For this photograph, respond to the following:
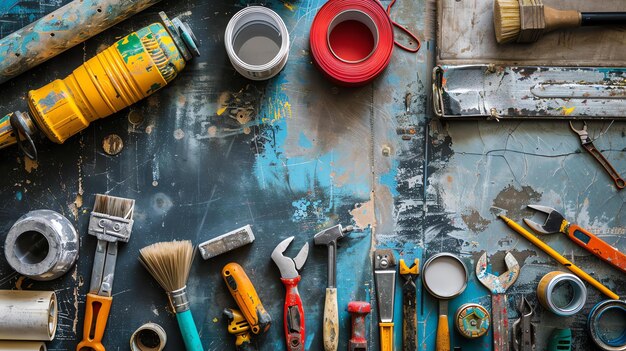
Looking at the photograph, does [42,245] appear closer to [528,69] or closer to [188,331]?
[188,331]

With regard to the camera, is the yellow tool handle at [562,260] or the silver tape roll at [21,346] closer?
the silver tape roll at [21,346]

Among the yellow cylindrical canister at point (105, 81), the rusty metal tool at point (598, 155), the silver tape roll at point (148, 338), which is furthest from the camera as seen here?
the rusty metal tool at point (598, 155)

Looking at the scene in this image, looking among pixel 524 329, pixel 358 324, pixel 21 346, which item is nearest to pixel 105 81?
pixel 21 346

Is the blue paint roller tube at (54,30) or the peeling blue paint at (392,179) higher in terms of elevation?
the blue paint roller tube at (54,30)

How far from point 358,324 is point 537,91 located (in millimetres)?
1159

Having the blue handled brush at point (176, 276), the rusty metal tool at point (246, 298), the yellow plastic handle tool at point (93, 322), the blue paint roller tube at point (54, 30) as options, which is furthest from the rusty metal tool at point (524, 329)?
the blue paint roller tube at point (54, 30)

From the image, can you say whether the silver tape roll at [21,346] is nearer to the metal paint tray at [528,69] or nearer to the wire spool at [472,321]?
the wire spool at [472,321]

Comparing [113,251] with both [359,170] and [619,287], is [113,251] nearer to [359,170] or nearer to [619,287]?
[359,170]

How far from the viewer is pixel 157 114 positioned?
2.57 meters

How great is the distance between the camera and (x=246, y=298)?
8.09ft

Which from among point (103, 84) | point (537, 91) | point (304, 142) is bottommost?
point (304, 142)

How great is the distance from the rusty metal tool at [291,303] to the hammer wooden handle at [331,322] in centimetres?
9

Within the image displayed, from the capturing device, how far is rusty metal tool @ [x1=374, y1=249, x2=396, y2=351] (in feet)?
8.23

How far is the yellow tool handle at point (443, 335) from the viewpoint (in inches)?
98.7
